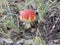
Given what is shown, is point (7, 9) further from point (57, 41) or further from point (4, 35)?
point (57, 41)

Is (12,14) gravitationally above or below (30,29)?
above

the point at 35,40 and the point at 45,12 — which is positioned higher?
the point at 45,12

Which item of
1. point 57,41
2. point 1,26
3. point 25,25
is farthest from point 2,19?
point 57,41

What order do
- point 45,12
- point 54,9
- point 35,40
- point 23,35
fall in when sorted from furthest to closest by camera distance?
1. point 54,9
2. point 45,12
3. point 23,35
4. point 35,40

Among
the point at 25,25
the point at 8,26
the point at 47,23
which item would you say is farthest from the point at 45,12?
the point at 8,26

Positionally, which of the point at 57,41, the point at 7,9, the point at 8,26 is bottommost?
the point at 57,41

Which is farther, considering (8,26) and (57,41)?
(8,26)

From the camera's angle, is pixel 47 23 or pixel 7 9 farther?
pixel 7 9

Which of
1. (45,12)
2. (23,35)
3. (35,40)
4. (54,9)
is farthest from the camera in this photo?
(54,9)

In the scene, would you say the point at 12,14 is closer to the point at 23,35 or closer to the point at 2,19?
the point at 2,19
